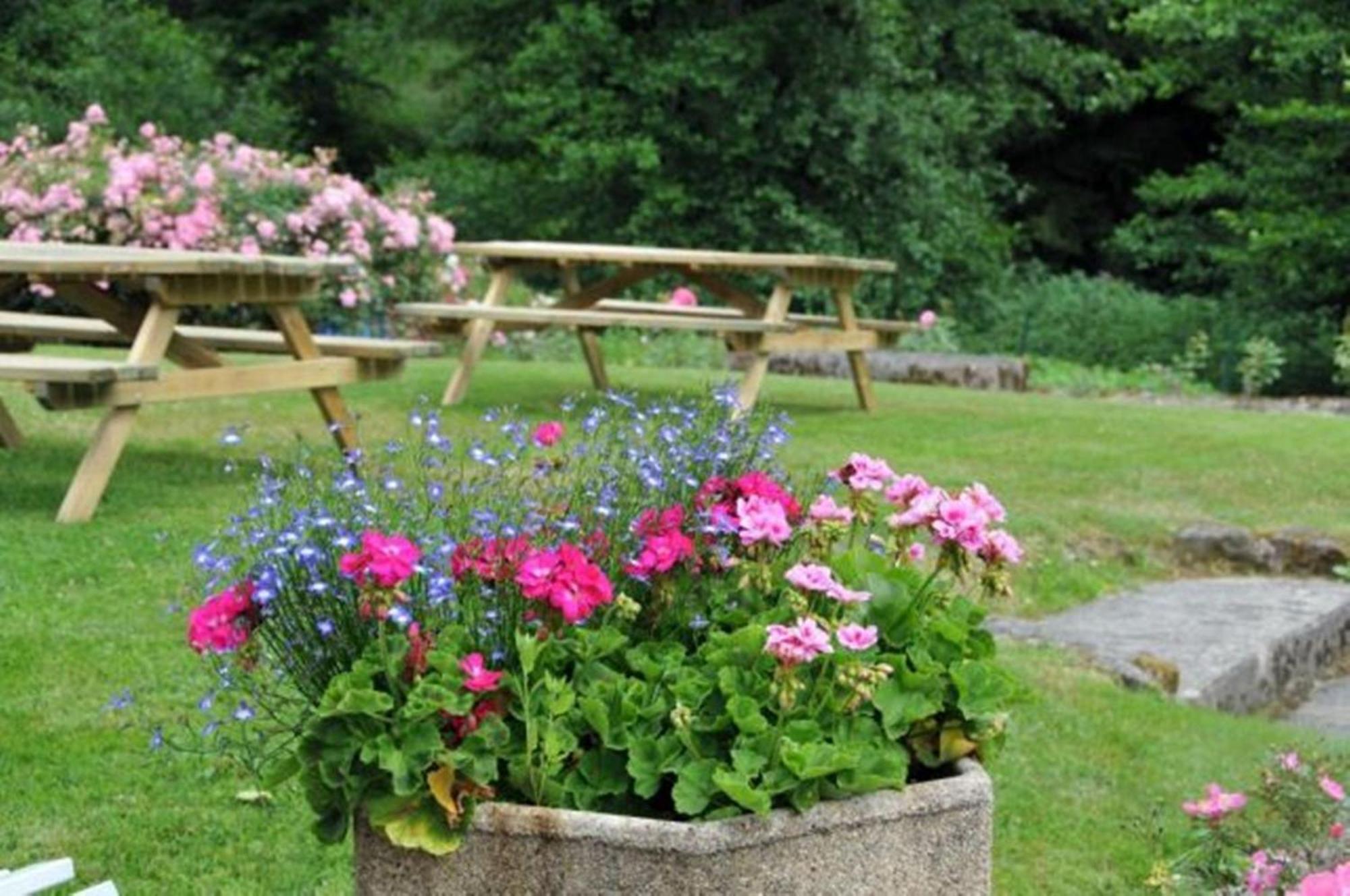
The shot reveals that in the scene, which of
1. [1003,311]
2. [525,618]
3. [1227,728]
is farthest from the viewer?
[1003,311]

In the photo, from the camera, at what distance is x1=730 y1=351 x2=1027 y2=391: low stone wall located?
14594mm

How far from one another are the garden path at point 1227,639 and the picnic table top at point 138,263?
111 inches

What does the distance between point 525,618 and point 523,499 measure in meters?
0.40

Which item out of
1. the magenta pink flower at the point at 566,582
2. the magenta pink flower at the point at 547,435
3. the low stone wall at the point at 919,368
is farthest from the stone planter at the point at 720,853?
the low stone wall at the point at 919,368

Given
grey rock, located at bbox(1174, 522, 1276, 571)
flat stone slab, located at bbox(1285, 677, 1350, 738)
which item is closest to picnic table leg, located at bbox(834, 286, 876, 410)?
grey rock, located at bbox(1174, 522, 1276, 571)

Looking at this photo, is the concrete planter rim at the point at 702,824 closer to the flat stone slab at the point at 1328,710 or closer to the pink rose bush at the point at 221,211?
the flat stone slab at the point at 1328,710

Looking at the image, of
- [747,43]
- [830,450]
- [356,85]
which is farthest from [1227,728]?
[356,85]

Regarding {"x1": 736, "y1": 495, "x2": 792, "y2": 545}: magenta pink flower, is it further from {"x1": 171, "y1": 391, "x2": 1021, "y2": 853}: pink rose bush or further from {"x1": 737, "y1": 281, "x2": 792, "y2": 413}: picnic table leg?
{"x1": 737, "y1": 281, "x2": 792, "y2": 413}: picnic table leg

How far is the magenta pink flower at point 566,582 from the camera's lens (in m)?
2.89

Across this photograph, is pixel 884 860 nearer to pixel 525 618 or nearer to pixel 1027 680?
pixel 525 618

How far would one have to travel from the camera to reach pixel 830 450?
9.41 m

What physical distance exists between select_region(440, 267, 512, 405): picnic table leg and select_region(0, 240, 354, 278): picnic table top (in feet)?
10.2

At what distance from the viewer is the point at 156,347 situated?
743 cm

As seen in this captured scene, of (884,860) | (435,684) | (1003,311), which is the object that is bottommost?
(1003,311)
